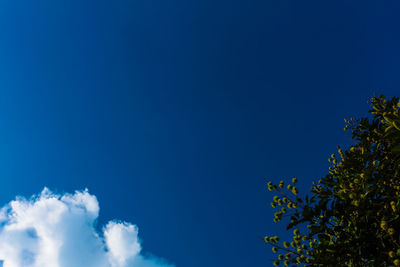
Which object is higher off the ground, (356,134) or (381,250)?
(356,134)

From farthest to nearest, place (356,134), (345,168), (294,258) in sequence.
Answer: (356,134)
(345,168)
(294,258)

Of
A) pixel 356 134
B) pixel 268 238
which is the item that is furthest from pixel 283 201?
pixel 356 134

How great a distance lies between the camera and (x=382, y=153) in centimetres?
552

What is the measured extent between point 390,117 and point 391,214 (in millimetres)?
1847

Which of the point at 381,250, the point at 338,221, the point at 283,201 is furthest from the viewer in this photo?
the point at 338,221

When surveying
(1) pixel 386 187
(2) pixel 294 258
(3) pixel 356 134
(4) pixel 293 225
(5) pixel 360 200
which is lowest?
(2) pixel 294 258

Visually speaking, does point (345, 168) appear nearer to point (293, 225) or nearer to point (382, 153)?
point (382, 153)

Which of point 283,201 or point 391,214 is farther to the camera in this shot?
point 283,201

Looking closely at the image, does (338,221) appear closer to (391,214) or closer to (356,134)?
(391,214)

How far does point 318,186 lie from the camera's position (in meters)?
6.02

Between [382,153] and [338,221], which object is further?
[382,153]

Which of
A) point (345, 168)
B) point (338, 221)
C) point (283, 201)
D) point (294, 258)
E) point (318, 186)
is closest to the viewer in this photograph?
point (294, 258)

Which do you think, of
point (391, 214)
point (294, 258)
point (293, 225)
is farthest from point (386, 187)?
point (294, 258)

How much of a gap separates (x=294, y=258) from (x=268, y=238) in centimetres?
55
